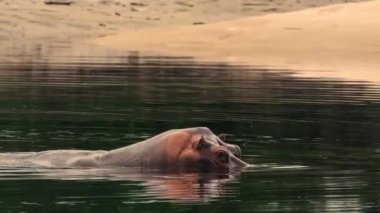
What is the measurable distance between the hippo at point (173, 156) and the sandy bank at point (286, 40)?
16.9m

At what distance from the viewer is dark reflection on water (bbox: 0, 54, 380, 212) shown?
9664 mm

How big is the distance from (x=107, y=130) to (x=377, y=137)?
10.1 feet

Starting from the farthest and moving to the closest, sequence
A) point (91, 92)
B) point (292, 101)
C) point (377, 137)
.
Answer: point (91, 92) → point (292, 101) → point (377, 137)

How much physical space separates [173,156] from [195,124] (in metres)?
4.42

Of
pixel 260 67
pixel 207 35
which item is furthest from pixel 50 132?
pixel 207 35

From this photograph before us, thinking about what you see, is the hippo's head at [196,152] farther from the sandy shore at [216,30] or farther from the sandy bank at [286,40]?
the sandy bank at [286,40]

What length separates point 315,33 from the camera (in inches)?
1416

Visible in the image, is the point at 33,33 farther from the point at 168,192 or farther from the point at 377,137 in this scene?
the point at 168,192

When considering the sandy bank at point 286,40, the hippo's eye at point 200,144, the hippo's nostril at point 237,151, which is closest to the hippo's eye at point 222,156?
the hippo's eye at point 200,144

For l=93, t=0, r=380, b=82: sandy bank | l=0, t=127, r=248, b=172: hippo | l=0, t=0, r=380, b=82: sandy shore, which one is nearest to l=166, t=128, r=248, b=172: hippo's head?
l=0, t=127, r=248, b=172: hippo

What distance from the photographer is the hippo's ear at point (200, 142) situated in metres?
10.9

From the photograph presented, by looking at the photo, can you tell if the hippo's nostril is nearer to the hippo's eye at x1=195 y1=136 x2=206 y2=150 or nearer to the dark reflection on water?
the dark reflection on water

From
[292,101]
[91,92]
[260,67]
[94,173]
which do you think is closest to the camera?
[94,173]

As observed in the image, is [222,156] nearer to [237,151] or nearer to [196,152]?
[196,152]
